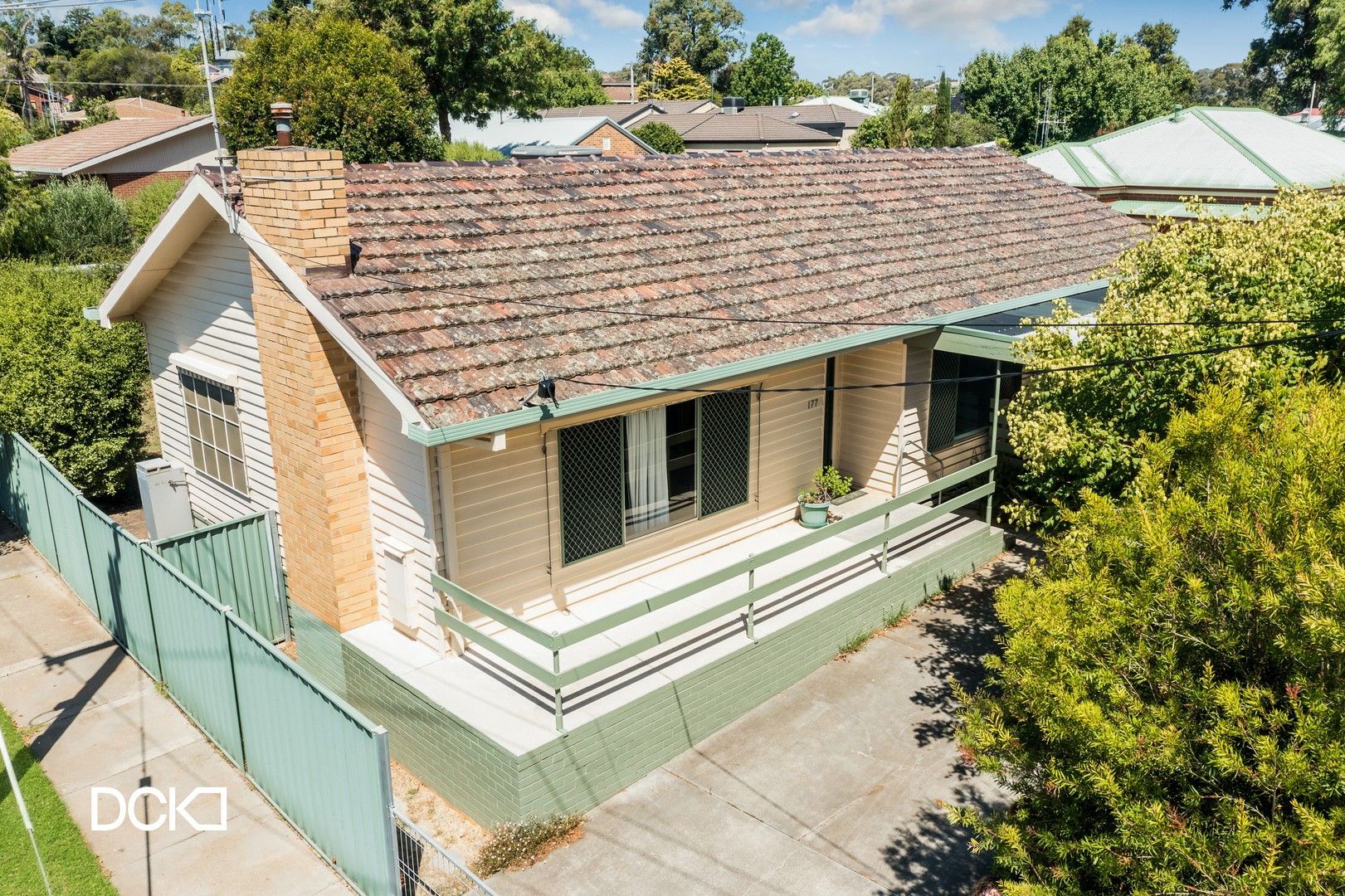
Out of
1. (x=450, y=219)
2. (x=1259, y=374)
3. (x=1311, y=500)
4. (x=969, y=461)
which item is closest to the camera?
(x=1311, y=500)

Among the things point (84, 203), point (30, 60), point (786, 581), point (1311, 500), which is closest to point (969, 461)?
point (786, 581)

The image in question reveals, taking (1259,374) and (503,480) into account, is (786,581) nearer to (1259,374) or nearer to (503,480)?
(503,480)

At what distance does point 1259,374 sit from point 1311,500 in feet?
10.4

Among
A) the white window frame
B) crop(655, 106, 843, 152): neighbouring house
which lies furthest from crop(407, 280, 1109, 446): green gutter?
crop(655, 106, 843, 152): neighbouring house

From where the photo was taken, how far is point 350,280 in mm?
9070

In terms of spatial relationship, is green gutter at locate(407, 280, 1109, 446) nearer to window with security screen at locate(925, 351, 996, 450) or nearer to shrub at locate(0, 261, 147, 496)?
window with security screen at locate(925, 351, 996, 450)

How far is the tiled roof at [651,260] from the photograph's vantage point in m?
8.97

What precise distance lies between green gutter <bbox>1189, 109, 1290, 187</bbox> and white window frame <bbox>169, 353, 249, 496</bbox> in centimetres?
2459

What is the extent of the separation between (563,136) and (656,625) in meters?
41.8

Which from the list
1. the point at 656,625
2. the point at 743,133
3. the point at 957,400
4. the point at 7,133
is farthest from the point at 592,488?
the point at 743,133

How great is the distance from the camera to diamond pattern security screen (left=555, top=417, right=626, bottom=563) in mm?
10125

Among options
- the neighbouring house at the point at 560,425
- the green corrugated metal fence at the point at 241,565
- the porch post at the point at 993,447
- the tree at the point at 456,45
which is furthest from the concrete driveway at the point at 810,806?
the tree at the point at 456,45

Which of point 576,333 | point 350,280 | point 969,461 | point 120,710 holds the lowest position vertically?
point 120,710

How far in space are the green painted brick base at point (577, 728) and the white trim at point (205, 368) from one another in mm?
2773
